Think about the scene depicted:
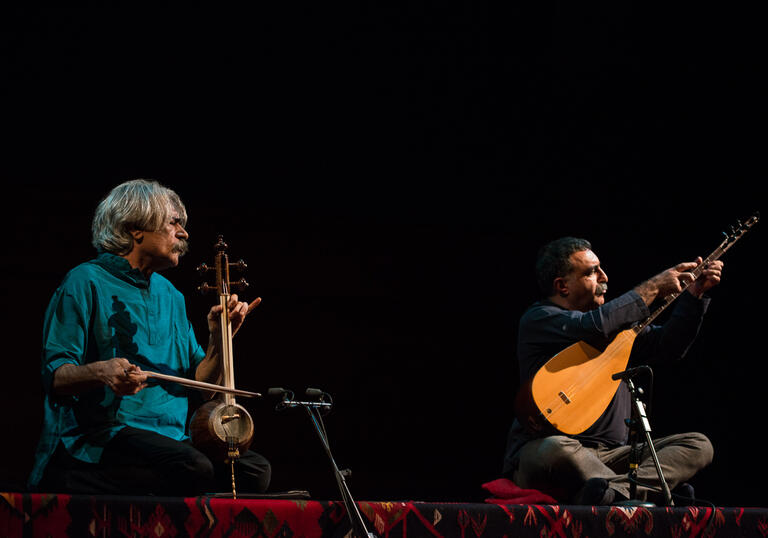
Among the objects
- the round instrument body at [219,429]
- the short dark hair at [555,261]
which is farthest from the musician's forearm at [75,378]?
the short dark hair at [555,261]

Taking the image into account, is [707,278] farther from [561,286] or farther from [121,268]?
[121,268]

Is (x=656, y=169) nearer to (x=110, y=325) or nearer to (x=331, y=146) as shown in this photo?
Answer: (x=331, y=146)

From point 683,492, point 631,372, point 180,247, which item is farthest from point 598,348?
point 180,247

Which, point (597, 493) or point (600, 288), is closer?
point (597, 493)

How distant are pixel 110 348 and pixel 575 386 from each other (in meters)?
1.61

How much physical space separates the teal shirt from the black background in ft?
3.63

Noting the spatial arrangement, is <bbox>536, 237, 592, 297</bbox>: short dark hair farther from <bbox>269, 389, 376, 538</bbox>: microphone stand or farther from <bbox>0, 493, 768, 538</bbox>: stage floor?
<bbox>269, 389, 376, 538</bbox>: microphone stand

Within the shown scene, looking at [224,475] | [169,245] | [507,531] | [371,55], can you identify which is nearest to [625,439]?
[507,531]

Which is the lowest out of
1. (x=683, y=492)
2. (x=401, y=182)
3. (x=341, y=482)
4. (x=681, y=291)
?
(x=683, y=492)

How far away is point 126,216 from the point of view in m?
2.81

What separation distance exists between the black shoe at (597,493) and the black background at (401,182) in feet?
4.55

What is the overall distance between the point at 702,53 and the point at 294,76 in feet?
6.78

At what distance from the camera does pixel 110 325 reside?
266 cm

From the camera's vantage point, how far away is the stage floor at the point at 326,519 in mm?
2074
